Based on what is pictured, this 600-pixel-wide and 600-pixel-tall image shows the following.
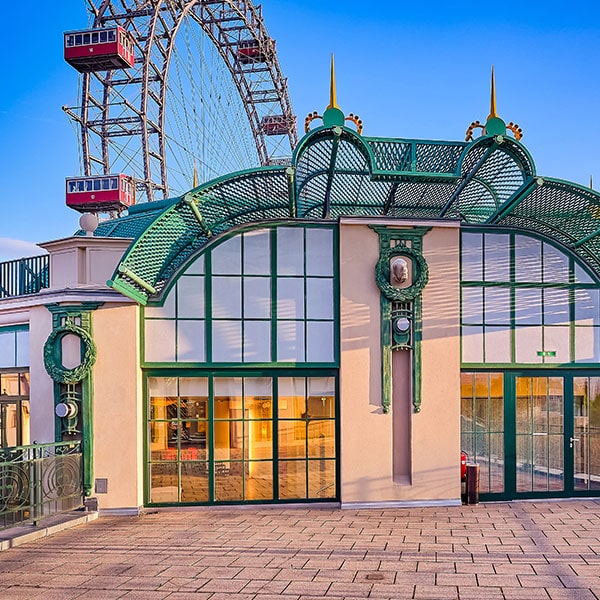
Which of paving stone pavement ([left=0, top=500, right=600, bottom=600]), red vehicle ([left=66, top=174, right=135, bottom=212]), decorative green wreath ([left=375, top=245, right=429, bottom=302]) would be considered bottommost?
paving stone pavement ([left=0, top=500, right=600, bottom=600])

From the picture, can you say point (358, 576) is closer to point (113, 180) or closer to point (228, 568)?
point (228, 568)

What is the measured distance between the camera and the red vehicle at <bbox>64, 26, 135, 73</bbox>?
26.1 metres

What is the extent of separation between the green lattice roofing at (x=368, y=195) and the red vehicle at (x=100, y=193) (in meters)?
19.6

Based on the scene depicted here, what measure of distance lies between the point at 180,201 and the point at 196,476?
4.41 m

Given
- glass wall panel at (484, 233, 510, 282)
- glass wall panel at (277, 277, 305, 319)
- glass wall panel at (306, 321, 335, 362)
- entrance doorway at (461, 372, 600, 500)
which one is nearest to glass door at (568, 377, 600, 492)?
entrance doorway at (461, 372, 600, 500)

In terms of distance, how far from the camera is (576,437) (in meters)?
11.4

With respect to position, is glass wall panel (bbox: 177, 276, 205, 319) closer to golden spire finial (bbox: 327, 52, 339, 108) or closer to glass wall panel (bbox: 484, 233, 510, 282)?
golden spire finial (bbox: 327, 52, 339, 108)

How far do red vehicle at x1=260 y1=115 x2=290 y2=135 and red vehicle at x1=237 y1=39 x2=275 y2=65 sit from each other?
421 centimetres

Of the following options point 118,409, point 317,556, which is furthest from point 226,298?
point 317,556

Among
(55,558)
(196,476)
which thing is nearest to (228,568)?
(55,558)

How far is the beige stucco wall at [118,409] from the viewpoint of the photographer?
10.2 metres

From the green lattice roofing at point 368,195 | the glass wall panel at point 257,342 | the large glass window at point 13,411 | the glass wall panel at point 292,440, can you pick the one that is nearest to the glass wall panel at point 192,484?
the glass wall panel at point 292,440

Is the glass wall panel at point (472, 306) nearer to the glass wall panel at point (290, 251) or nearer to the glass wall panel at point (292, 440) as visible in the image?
the glass wall panel at point (290, 251)

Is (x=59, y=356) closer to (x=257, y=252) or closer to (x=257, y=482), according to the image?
(x=257, y=252)
